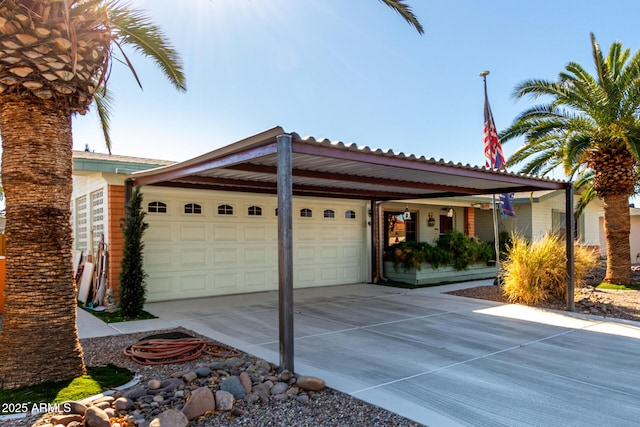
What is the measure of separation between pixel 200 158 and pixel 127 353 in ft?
8.67

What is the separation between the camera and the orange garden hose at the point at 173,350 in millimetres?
5191

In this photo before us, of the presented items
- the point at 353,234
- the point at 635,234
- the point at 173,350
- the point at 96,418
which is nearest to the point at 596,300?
the point at 353,234

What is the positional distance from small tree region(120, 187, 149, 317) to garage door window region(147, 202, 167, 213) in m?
1.08

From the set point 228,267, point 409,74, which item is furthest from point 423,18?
point 409,74

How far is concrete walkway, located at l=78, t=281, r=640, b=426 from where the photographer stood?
3785 mm

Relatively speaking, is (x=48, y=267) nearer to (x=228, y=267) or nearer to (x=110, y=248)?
(x=110, y=248)

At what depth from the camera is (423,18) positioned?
586 centimetres

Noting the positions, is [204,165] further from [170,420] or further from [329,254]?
[329,254]

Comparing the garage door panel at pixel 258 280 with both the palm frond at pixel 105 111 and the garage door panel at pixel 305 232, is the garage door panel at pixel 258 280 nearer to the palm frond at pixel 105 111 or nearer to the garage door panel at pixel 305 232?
the garage door panel at pixel 305 232

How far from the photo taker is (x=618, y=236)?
11500mm

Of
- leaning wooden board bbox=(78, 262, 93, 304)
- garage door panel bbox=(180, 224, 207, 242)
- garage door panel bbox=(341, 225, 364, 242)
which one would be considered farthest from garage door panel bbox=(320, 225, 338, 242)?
leaning wooden board bbox=(78, 262, 93, 304)

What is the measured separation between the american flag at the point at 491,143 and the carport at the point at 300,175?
136cm

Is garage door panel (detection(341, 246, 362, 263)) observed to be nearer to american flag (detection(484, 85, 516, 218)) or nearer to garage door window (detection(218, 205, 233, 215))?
garage door window (detection(218, 205, 233, 215))

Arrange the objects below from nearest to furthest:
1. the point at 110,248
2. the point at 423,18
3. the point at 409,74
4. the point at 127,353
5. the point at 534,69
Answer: the point at 127,353 < the point at 423,18 < the point at 110,248 < the point at 534,69 < the point at 409,74
